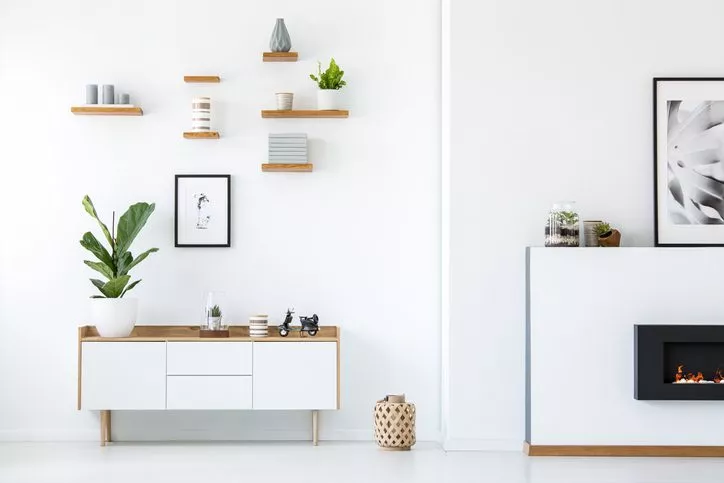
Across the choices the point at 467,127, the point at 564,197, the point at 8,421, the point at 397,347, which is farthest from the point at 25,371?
the point at 564,197

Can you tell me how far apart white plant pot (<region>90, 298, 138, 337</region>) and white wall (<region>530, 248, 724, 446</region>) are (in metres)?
2.31

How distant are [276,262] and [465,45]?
5.65 feet

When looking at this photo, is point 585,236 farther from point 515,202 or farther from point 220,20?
point 220,20

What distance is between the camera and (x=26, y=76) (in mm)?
5770

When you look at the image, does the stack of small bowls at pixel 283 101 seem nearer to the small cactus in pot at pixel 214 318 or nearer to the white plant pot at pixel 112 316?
the small cactus in pot at pixel 214 318

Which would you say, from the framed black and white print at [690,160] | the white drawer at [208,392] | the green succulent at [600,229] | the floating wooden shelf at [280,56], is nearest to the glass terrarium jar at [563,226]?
the green succulent at [600,229]

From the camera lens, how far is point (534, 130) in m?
5.47

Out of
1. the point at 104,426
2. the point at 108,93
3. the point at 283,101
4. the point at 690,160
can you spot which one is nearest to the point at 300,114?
the point at 283,101

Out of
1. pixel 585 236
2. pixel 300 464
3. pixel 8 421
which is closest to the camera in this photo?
pixel 300 464

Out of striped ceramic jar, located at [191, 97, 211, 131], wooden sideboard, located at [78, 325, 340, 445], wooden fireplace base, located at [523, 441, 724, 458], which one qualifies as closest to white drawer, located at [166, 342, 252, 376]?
wooden sideboard, located at [78, 325, 340, 445]

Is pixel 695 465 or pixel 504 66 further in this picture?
pixel 504 66

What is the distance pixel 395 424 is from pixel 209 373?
43.0 inches

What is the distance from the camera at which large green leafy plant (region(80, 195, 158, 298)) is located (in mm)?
5434

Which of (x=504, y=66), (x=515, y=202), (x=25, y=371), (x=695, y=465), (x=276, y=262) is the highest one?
(x=504, y=66)
